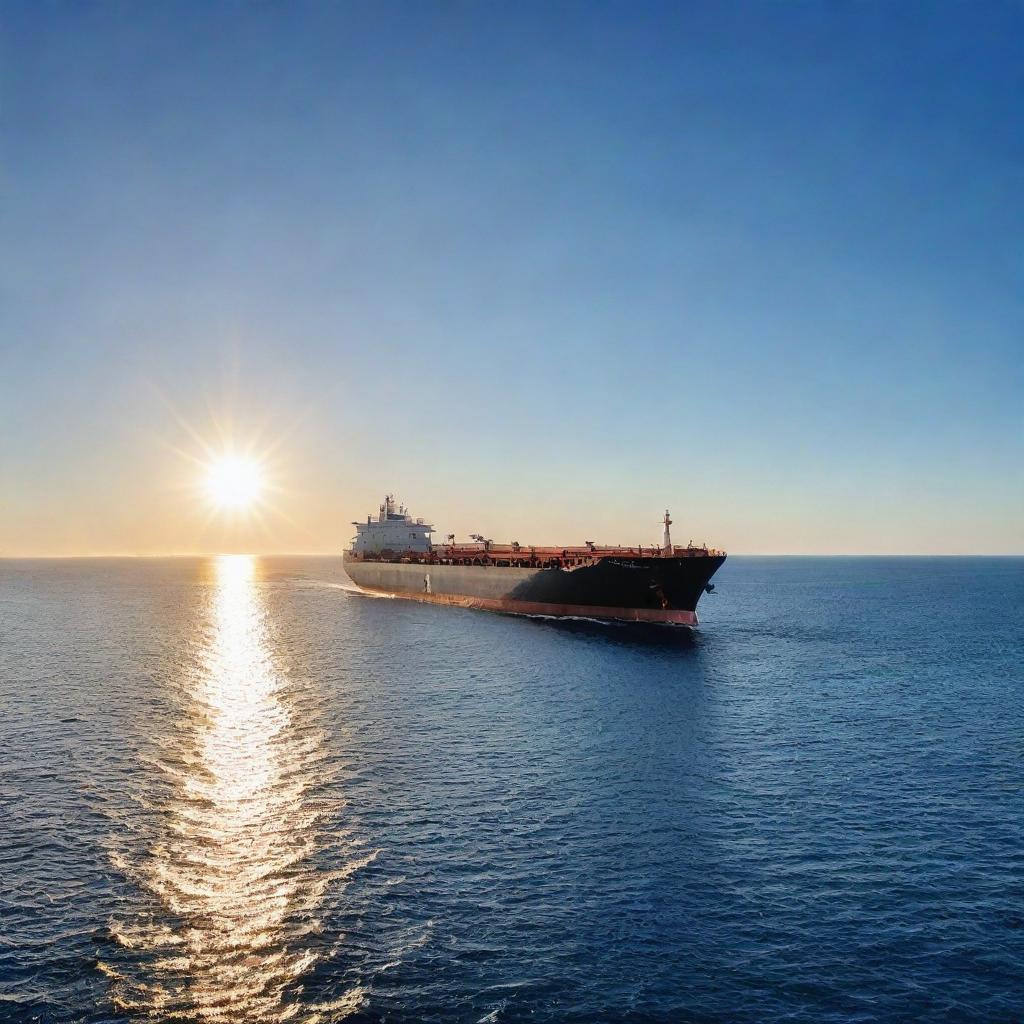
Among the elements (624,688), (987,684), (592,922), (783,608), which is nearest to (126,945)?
(592,922)

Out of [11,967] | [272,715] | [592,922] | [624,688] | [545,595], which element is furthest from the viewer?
[545,595]

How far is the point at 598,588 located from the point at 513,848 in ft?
192

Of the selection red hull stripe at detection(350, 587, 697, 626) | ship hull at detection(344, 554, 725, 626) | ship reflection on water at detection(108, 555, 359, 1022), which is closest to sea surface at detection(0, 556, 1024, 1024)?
ship reflection on water at detection(108, 555, 359, 1022)

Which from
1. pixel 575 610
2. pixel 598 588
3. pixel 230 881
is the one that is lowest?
pixel 230 881

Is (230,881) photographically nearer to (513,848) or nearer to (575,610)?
(513,848)

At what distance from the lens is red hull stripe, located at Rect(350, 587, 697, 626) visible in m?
78.9

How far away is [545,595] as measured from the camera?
88312 millimetres

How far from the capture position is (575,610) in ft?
284

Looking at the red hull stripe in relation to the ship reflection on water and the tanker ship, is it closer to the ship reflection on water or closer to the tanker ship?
the tanker ship

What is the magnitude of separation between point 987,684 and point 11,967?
202 feet

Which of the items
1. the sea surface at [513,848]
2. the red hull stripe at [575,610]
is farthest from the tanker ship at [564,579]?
the sea surface at [513,848]

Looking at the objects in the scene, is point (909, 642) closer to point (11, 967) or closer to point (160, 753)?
point (160, 753)

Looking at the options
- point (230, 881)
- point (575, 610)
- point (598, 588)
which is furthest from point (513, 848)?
point (575, 610)

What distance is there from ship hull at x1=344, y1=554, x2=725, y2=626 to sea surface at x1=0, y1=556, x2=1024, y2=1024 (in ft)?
75.1
